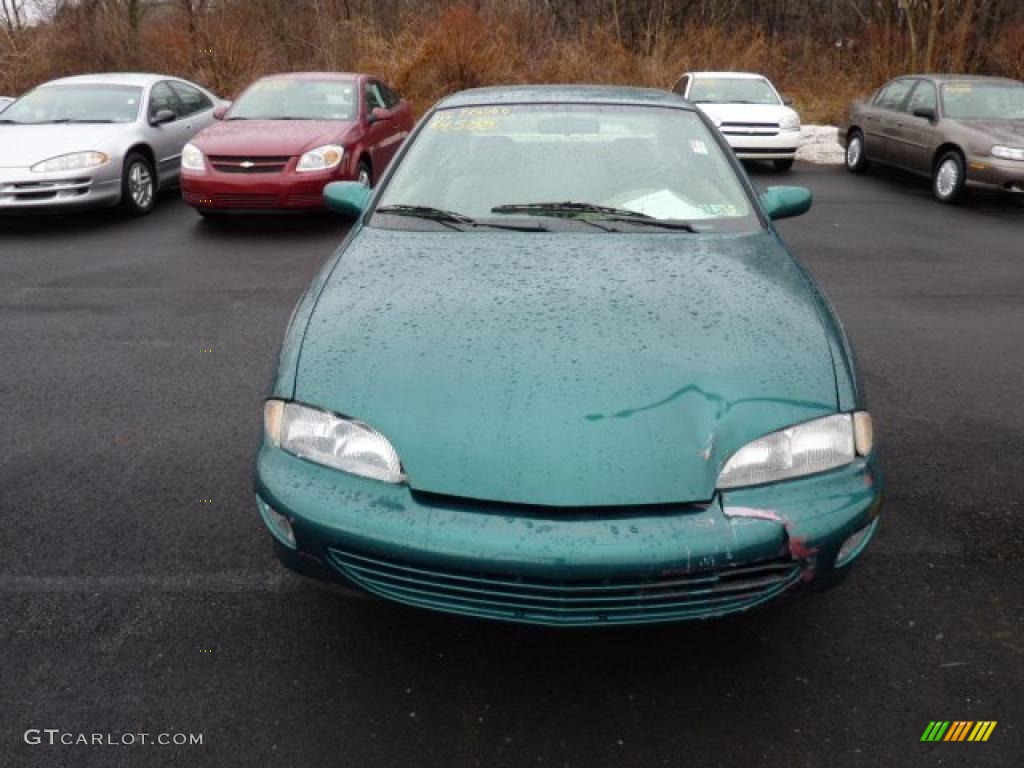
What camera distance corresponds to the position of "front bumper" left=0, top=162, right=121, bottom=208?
27.0 feet

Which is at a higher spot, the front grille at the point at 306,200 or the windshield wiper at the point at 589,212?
the windshield wiper at the point at 589,212

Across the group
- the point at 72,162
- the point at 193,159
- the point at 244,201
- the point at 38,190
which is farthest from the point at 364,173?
the point at 38,190

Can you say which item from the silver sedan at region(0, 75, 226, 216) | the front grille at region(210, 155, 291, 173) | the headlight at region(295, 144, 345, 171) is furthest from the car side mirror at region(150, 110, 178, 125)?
the headlight at region(295, 144, 345, 171)

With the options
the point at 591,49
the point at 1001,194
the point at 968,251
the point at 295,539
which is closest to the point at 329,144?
the point at 968,251

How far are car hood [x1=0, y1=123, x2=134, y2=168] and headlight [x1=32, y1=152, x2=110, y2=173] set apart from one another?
42mm

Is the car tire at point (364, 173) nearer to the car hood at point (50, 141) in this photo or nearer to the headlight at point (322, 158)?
the headlight at point (322, 158)

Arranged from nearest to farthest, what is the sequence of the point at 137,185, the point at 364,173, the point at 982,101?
the point at 364,173 → the point at 137,185 → the point at 982,101

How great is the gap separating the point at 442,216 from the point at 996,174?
8710 millimetres

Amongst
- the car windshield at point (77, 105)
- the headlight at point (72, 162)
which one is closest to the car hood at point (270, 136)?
the headlight at point (72, 162)

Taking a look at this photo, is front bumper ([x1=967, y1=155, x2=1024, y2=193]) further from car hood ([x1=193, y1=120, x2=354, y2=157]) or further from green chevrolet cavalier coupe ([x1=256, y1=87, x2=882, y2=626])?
green chevrolet cavalier coupe ([x1=256, y1=87, x2=882, y2=626])

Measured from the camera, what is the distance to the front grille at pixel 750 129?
12.2 metres

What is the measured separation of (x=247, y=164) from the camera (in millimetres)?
8211

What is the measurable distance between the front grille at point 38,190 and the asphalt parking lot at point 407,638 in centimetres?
436

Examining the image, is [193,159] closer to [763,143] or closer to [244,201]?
[244,201]
